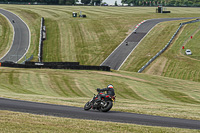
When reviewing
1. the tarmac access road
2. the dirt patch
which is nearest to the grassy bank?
the tarmac access road

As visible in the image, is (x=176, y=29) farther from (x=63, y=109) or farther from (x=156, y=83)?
(x=63, y=109)

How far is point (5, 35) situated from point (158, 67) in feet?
160

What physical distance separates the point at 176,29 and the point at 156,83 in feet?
184

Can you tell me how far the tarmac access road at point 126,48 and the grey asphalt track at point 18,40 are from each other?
21.2 meters

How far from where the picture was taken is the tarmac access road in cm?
7631

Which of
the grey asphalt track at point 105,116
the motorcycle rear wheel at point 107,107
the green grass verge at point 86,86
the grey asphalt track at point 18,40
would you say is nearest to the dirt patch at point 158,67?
the green grass verge at point 86,86

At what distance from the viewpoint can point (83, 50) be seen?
87.1 metres

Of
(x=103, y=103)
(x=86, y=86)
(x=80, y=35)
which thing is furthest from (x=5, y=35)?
(x=103, y=103)

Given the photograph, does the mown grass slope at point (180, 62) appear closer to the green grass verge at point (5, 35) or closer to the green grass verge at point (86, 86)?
the green grass verge at point (86, 86)

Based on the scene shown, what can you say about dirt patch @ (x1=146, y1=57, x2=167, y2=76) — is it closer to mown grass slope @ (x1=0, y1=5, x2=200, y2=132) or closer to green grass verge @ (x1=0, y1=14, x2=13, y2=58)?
mown grass slope @ (x1=0, y1=5, x2=200, y2=132)

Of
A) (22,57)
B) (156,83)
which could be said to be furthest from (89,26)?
(156,83)

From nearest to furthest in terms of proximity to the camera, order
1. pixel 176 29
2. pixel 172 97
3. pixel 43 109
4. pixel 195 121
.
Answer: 1. pixel 195 121
2. pixel 43 109
3. pixel 172 97
4. pixel 176 29

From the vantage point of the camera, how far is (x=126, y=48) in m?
86.7

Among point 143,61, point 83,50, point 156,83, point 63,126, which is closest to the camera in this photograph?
point 63,126
